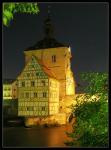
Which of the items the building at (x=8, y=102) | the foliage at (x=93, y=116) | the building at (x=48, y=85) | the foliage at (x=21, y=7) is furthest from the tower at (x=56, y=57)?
the foliage at (x=21, y=7)

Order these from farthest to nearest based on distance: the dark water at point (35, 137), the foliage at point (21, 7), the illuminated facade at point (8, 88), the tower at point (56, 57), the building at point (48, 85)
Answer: the tower at point (56, 57)
the dark water at point (35, 137)
the building at point (48, 85)
the illuminated facade at point (8, 88)
the foliage at point (21, 7)

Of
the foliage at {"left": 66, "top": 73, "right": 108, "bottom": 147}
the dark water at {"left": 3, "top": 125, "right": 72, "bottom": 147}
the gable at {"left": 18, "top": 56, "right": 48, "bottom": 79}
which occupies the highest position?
the gable at {"left": 18, "top": 56, "right": 48, "bottom": 79}

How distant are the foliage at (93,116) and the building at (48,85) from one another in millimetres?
496

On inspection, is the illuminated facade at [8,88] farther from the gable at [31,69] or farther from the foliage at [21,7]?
the foliage at [21,7]

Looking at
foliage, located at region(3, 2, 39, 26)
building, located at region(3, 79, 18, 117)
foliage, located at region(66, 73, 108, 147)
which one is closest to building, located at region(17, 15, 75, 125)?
building, located at region(3, 79, 18, 117)

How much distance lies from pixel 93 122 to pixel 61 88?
2.18 metres

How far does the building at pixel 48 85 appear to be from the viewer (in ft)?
19.8

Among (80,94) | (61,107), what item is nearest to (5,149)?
(80,94)

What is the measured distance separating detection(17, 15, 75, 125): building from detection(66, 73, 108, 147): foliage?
496 mm

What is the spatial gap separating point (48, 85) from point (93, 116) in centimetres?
274

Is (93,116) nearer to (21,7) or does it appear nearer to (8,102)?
(8,102)

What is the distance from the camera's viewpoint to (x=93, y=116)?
181 inches

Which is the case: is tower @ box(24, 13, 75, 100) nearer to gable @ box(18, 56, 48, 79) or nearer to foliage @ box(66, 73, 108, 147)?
gable @ box(18, 56, 48, 79)

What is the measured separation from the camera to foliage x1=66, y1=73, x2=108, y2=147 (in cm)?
441
